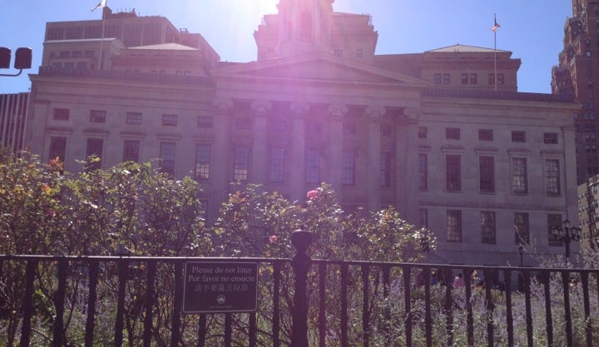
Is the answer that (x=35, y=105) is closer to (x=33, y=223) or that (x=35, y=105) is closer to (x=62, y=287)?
(x=33, y=223)

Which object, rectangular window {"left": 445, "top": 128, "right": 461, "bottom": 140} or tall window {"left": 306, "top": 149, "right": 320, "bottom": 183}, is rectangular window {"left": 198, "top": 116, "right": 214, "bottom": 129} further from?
rectangular window {"left": 445, "top": 128, "right": 461, "bottom": 140}

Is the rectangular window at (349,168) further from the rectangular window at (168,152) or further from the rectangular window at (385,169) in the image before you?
the rectangular window at (168,152)

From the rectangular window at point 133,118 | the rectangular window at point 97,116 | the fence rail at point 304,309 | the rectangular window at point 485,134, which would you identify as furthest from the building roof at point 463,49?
the fence rail at point 304,309

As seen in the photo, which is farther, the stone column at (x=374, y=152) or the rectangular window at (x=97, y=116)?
the rectangular window at (x=97, y=116)

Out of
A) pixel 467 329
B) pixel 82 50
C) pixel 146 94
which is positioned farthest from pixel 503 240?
pixel 82 50

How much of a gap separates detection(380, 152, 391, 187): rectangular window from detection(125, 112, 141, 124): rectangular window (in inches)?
864

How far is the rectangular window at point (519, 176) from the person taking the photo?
50938mm

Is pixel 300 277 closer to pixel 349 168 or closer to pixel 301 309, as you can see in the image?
pixel 301 309

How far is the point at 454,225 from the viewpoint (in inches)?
1959

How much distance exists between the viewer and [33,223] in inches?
333

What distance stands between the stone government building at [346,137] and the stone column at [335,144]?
4.8 inches

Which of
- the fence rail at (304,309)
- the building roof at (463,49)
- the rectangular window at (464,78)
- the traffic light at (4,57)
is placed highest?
the building roof at (463,49)

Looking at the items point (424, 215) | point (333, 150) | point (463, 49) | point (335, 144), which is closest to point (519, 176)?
point (424, 215)

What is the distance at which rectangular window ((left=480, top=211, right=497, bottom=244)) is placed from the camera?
4953 centimetres
